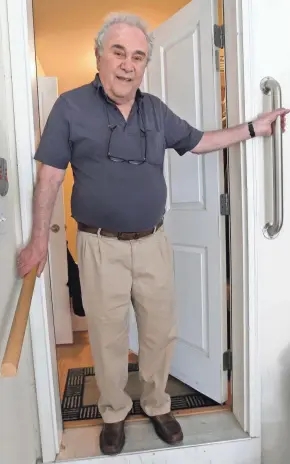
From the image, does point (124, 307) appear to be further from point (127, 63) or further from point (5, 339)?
point (127, 63)

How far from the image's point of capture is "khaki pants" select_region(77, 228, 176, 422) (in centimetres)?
139

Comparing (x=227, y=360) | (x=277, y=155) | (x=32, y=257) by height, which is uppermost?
(x=277, y=155)

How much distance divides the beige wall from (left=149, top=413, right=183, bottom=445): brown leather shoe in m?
2.20

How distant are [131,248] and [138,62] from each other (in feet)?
1.98

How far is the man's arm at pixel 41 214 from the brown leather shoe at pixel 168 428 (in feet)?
2.49

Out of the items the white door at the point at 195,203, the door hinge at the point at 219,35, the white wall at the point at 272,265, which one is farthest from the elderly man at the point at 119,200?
the door hinge at the point at 219,35

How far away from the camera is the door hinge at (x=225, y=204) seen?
1627mm

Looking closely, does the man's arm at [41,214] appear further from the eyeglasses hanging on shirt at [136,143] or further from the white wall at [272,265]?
the white wall at [272,265]

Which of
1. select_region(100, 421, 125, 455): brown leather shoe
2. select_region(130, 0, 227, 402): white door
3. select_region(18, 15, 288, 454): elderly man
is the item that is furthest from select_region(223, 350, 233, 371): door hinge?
select_region(100, 421, 125, 455): brown leather shoe

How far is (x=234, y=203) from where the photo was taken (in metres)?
1.56

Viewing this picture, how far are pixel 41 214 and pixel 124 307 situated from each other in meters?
0.44

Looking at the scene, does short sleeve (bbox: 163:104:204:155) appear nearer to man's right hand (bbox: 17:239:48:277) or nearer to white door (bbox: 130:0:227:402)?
white door (bbox: 130:0:227:402)

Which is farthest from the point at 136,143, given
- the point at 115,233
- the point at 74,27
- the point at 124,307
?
the point at 74,27

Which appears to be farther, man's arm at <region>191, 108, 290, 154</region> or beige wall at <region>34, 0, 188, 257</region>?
beige wall at <region>34, 0, 188, 257</region>
